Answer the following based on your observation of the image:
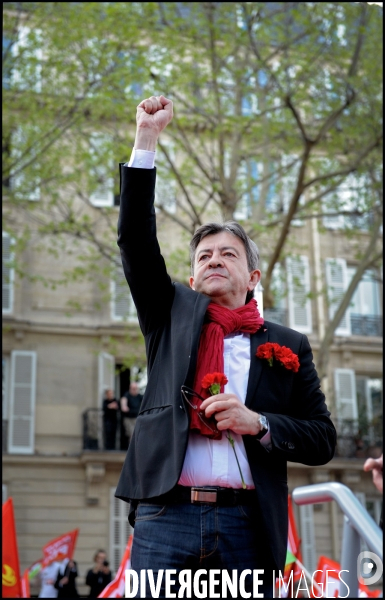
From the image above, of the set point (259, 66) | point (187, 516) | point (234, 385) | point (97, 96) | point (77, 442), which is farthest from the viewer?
point (77, 442)

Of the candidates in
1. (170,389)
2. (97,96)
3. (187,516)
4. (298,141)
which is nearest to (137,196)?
(170,389)

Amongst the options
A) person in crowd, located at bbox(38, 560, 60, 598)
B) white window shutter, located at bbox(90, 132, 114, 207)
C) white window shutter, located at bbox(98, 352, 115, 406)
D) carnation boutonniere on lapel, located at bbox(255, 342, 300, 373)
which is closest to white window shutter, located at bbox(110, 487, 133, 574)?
white window shutter, located at bbox(98, 352, 115, 406)

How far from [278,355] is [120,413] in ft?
67.3

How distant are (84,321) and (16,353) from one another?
2136mm

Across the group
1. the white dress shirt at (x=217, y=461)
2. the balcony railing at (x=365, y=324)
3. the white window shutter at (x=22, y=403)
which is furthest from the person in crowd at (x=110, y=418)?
the white dress shirt at (x=217, y=461)

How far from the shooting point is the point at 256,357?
113 inches

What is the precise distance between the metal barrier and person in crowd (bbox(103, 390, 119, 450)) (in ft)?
59.3

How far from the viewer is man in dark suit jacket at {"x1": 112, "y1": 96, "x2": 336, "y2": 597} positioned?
102 inches

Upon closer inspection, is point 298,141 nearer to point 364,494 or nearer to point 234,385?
point 364,494

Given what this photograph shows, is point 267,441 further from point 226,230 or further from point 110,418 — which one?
point 110,418

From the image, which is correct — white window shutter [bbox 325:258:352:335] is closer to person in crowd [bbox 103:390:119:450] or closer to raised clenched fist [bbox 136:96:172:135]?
person in crowd [bbox 103:390:119:450]

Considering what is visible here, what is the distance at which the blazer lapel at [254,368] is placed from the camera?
2803 mm

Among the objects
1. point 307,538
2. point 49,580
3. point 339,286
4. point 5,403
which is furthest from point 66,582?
point 339,286

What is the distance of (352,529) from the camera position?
3594 mm
